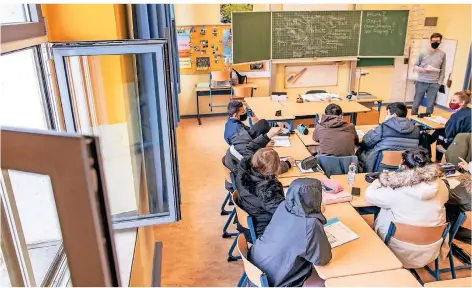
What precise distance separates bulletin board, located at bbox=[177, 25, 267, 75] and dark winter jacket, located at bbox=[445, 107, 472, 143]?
3.98 m

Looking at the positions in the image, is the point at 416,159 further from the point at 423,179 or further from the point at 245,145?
the point at 245,145

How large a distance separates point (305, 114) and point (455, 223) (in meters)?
2.47

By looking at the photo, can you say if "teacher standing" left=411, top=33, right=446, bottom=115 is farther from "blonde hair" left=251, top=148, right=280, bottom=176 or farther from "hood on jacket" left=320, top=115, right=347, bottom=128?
"blonde hair" left=251, top=148, right=280, bottom=176

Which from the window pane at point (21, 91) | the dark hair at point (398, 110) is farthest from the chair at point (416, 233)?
the window pane at point (21, 91)

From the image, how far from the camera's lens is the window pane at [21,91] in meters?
1.48

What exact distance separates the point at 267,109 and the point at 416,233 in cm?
305

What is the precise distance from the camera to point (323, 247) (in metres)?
1.97

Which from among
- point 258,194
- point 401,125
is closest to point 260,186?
point 258,194

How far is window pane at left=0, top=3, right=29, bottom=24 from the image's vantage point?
148cm

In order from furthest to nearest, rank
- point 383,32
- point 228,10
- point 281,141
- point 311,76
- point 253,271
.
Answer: point 311,76 → point 383,32 → point 228,10 → point 281,141 → point 253,271

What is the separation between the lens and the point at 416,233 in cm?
237

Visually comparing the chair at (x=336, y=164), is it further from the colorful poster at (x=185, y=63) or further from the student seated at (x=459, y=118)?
the colorful poster at (x=185, y=63)

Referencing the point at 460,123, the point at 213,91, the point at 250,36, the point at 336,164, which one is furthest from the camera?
the point at 213,91

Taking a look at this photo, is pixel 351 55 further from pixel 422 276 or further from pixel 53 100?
pixel 53 100
